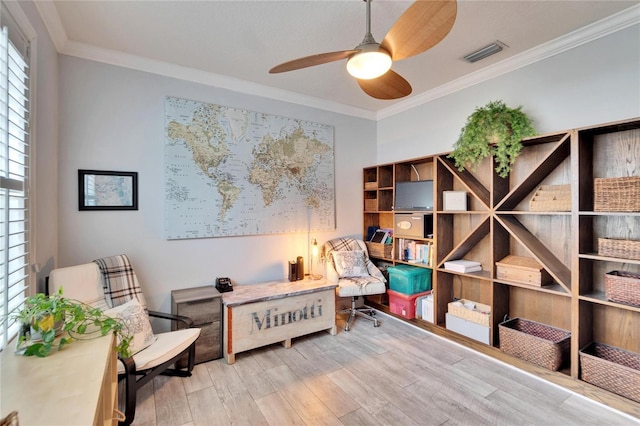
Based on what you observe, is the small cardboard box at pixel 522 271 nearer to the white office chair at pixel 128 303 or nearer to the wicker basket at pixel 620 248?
the wicker basket at pixel 620 248

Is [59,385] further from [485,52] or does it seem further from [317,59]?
[485,52]

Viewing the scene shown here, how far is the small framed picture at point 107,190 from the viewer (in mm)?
2582

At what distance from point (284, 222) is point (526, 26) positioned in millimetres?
2866

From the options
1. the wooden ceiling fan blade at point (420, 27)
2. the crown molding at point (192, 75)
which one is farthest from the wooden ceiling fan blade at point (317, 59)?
the crown molding at point (192, 75)

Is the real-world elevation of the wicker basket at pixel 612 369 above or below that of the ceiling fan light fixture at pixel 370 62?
below

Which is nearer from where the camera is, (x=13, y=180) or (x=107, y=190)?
(x=13, y=180)

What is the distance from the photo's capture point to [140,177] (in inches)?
111

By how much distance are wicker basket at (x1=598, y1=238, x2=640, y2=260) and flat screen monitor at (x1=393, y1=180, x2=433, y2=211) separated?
1.46 metres

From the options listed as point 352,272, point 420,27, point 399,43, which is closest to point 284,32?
point 399,43

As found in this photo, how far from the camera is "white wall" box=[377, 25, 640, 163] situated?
7.35ft

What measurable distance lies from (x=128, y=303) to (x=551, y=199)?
11.5ft

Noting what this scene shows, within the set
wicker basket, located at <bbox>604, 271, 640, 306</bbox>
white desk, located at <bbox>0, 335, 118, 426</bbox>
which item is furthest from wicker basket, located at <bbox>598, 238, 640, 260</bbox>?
white desk, located at <bbox>0, 335, 118, 426</bbox>

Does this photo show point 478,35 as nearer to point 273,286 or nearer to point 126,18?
point 126,18

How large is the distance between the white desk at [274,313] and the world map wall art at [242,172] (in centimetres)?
70
